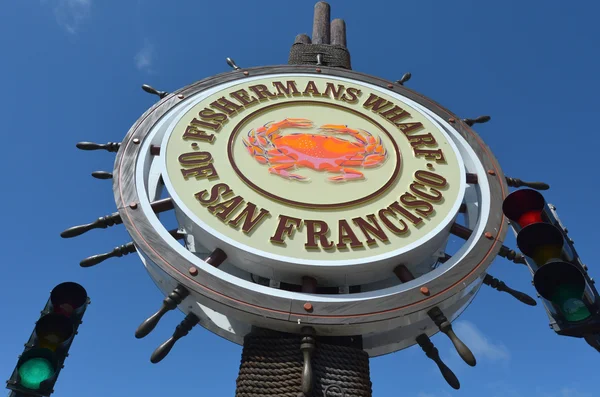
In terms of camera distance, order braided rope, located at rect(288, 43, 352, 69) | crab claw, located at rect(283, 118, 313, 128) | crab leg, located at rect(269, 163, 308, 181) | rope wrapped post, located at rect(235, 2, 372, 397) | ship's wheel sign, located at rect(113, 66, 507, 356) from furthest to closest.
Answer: braided rope, located at rect(288, 43, 352, 69) → crab claw, located at rect(283, 118, 313, 128) → crab leg, located at rect(269, 163, 308, 181) → ship's wheel sign, located at rect(113, 66, 507, 356) → rope wrapped post, located at rect(235, 2, 372, 397)

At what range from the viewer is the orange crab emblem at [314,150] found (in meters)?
4.71

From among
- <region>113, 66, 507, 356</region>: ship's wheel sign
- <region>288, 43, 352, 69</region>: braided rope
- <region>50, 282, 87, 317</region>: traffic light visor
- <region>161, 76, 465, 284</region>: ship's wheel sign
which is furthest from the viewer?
<region>288, 43, 352, 69</region>: braided rope

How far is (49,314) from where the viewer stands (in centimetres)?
273

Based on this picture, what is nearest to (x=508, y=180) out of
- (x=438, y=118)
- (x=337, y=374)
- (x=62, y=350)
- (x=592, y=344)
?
(x=438, y=118)

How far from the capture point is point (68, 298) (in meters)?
2.96

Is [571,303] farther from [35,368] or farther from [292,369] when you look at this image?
[35,368]

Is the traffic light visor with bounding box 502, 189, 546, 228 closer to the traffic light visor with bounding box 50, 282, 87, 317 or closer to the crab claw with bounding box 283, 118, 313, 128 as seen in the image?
the traffic light visor with bounding box 50, 282, 87, 317

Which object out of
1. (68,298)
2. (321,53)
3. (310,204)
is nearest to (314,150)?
(310,204)

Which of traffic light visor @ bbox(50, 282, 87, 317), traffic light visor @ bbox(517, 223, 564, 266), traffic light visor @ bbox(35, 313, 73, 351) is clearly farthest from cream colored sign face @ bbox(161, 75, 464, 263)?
traffic light visor @ bbox(517, 223, 564, 266)

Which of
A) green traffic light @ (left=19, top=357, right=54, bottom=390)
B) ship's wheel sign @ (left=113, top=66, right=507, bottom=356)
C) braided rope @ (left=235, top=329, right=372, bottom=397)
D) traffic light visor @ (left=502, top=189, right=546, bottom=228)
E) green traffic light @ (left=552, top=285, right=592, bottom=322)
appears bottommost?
green traffic light @ (left=19, top=357, right=54, bottom=390)

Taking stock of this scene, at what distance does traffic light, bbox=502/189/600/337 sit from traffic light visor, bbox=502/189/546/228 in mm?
73

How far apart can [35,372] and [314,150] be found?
302 centimetres

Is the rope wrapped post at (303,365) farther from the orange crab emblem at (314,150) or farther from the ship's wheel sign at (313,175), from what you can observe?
the orange crab emblem at (314,150)

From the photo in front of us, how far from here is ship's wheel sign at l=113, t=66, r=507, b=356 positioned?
3.49 m
